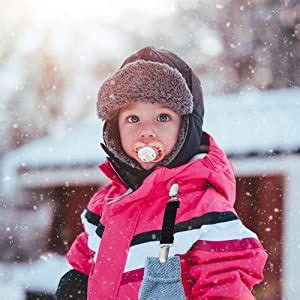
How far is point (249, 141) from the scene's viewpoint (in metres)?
2.03

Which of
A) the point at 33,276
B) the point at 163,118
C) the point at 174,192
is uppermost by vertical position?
the point at 163,118

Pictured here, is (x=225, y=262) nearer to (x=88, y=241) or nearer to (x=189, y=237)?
(x=189, y=237)

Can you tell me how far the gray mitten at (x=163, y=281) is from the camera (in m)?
0.79

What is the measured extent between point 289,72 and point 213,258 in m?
1.68

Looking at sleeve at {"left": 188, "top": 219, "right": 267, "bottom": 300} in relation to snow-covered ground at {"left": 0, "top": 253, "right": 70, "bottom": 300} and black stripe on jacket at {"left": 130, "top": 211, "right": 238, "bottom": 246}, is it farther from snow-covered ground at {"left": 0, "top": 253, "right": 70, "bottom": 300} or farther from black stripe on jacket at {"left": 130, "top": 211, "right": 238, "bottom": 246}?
snow-covered ground at {"left": 0, "top": 253, "right": 70, "bottom": 300}

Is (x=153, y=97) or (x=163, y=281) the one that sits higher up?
(x=153, y=97)

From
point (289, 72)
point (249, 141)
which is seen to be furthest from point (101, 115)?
point (289, 72)

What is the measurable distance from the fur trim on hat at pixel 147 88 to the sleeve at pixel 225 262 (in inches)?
7.0

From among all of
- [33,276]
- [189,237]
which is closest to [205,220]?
[189,237]

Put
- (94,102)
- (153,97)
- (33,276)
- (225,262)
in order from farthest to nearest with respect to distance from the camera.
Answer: (94,102) < (33,276) < (153,97) < (225,262)

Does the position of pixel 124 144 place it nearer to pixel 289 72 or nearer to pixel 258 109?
pixel 258 109

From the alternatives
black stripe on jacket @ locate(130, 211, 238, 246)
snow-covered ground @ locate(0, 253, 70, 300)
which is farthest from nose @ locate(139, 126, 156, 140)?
snow-covered ground @ locate(0, 253, 70, 300)

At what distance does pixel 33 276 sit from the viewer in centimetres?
245

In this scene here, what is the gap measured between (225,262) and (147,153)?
0.18 metres
